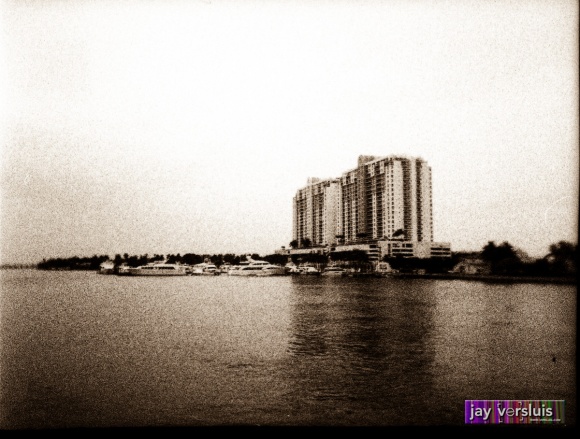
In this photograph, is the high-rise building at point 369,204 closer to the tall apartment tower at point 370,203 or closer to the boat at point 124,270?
the tall apartment tower at point 370,203

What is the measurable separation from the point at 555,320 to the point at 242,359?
7631mm

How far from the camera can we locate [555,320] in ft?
32.1

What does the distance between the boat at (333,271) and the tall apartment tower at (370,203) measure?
7.50 m

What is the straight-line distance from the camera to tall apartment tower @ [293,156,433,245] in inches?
594

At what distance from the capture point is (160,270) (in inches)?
1278

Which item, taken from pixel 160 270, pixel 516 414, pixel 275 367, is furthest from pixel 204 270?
pixel 516 414

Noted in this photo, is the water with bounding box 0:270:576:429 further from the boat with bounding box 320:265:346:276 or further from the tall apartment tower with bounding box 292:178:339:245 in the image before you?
A: the boat with bounding box 320:265:346:276

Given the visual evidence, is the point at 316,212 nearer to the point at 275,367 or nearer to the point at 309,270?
the point at 275,367

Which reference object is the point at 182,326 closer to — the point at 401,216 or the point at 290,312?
the point at 290,312

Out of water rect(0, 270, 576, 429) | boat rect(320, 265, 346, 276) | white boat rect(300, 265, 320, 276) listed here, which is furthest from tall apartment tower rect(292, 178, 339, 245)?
boat rect(320, 265, 346, 276)

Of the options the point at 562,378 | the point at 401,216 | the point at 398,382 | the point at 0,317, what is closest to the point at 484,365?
the point at 562,378

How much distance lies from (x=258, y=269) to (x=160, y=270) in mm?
7562

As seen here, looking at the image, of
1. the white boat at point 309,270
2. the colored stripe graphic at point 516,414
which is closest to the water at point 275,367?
the colored stripe graphic at point 516,414

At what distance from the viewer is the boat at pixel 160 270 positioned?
32469mm
